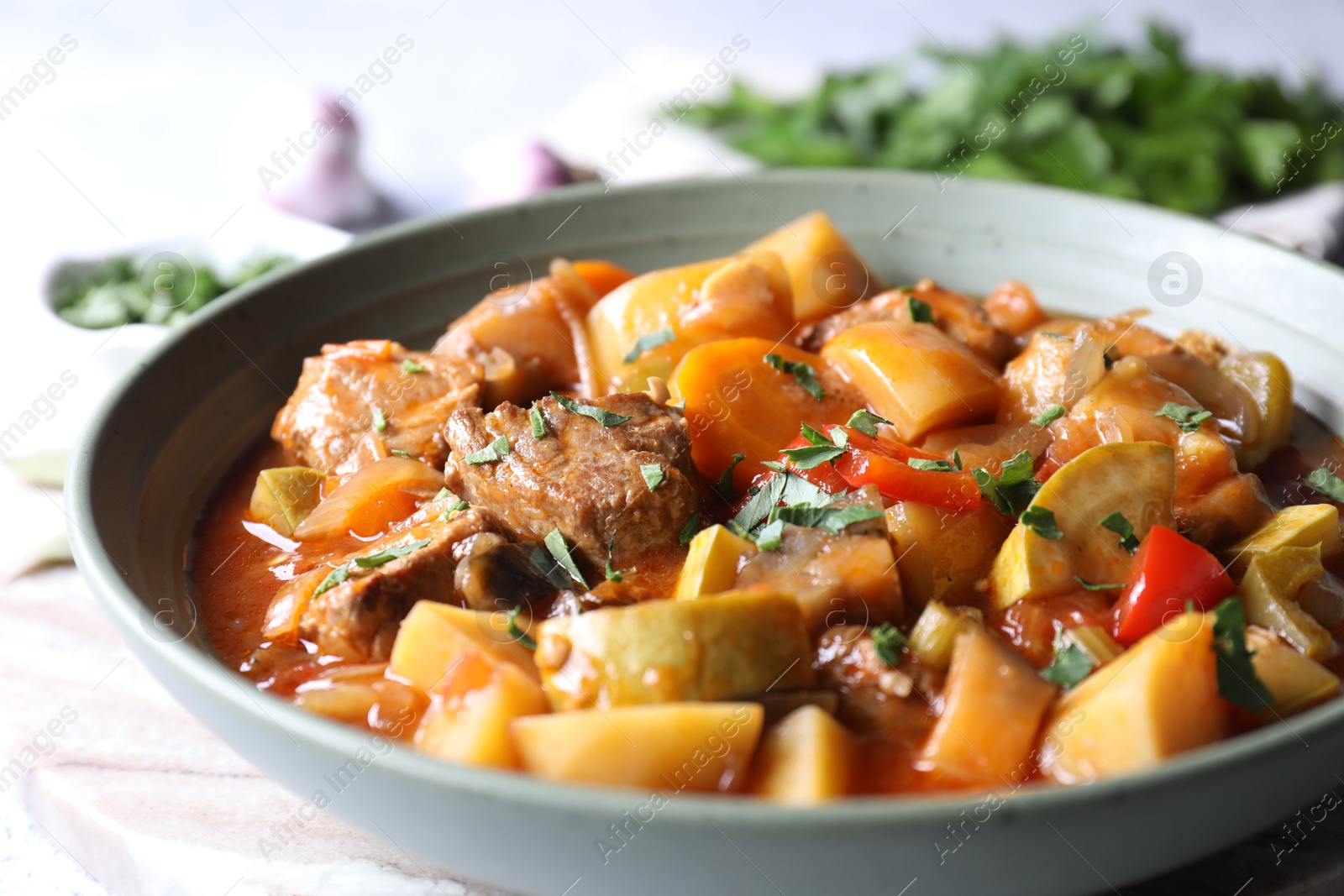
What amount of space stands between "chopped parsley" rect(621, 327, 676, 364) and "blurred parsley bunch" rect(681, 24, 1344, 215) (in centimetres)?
270

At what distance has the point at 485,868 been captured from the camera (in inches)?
93.3

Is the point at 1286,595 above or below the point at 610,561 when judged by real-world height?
below

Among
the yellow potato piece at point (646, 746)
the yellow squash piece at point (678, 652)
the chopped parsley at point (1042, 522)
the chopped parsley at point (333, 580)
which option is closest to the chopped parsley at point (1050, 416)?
the chopped parsley at point (1042, 522)

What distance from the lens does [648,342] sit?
4012 millimetres

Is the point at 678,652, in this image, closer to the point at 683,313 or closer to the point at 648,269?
the point at 683,313

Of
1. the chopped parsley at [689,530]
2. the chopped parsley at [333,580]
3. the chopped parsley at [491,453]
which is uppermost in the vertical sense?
the chopped parsley at [333,580]

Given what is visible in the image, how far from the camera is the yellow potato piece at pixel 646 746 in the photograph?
2.38 m

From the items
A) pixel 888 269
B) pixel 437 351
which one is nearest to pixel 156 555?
pixel 437 351

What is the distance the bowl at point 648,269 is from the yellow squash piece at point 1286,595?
0.28 meters

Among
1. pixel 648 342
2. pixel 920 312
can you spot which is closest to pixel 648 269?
pixel 648 342

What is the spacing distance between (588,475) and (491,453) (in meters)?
0.30

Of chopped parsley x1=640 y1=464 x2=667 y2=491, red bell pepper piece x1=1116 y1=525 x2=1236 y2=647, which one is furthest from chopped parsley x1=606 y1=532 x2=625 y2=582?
red bell pepper piece x1=1116 y1=525 x2=1236 y2=647

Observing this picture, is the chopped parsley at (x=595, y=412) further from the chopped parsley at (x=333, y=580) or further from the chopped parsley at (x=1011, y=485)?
the chopped parsley at (x=1011, y=485)

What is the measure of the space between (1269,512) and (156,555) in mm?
3142
